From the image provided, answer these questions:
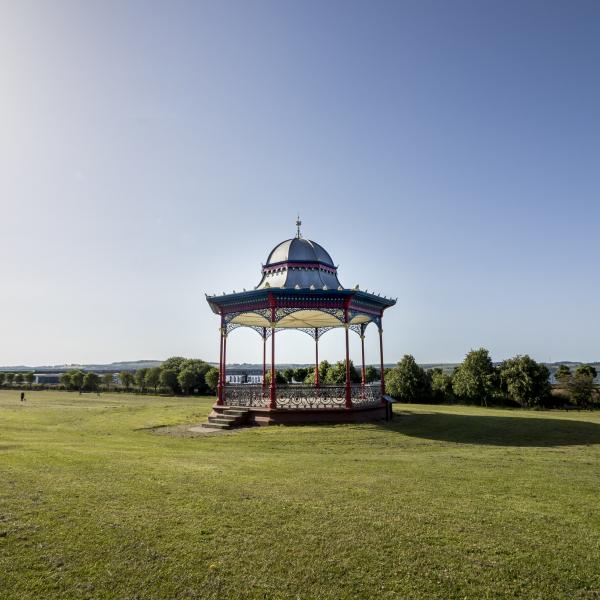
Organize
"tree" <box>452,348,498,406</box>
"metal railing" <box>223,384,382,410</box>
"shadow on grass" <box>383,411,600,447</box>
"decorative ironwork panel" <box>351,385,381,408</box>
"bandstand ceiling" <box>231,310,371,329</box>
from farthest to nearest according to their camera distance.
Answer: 1. "tree" <box>452,348,498,406</box>
2. "bandstand ceiling" <box>231,310,371,329</box>
3. "decorative ironwork panel" <box>351,385,381,408</box>
4. "metal railing" <box>223,384,382,410</box>
5. "shadow on grass" <box>383,411,600,447</box>

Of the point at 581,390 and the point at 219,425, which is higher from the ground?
the point at 581,390

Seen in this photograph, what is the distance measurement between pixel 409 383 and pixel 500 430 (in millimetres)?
20739

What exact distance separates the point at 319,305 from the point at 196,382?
44.3m

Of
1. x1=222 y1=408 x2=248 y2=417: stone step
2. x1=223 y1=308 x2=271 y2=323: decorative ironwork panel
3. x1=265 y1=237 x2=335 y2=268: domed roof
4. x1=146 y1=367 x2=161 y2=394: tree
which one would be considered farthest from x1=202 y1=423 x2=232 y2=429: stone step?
x1=146 y1=367 x2=161 y2=394: tree

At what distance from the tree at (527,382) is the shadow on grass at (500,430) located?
1403cm

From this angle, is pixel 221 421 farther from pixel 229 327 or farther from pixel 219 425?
pixel 229 327

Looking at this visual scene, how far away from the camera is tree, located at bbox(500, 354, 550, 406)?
33281mm

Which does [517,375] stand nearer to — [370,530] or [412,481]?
[412,481]

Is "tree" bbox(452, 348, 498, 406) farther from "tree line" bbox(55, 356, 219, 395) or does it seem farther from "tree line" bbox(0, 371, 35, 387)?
"tree line" bbox(0, 371, 35, 387)

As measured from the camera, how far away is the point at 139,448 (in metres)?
13.0

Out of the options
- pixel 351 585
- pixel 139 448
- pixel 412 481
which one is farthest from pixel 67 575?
pixel 139 448

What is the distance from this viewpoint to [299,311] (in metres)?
22.4

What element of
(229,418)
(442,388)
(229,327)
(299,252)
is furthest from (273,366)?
(442,388)

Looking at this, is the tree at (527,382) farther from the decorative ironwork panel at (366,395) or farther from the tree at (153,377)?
the tree at (153,377)
